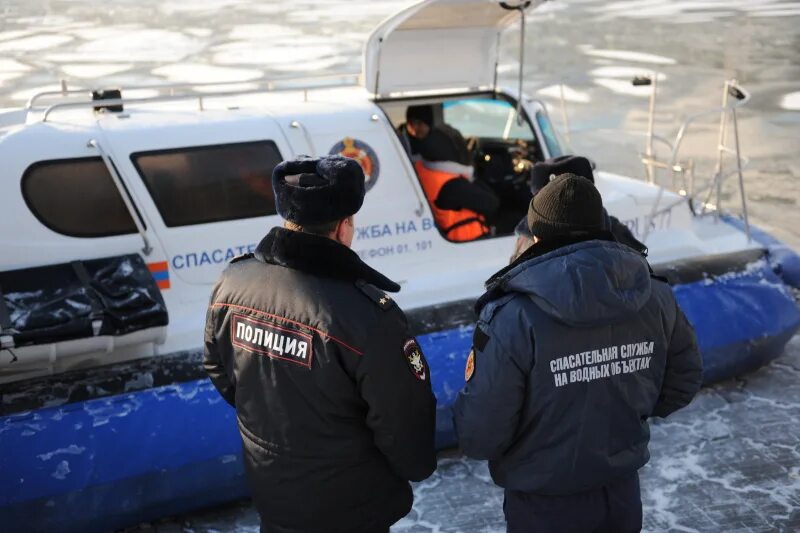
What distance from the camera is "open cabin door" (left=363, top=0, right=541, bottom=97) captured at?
4918mm

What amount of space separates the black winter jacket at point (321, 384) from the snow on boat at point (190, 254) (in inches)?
61.3

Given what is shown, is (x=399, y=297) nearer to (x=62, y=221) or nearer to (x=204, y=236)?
(x=204, y=236)

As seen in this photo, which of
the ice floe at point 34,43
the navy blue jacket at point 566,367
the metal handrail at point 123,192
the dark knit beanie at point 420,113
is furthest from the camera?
the ice floe at point 34,43

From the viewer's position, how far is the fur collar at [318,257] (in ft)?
7.21

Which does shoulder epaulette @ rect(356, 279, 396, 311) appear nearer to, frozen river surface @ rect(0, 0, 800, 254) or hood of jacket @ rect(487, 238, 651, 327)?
hood of jacket @ rect(487, 238, 651, 327)

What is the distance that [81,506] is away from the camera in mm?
3648

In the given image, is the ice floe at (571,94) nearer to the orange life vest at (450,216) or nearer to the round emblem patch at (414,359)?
the orange life vest at (450,216)

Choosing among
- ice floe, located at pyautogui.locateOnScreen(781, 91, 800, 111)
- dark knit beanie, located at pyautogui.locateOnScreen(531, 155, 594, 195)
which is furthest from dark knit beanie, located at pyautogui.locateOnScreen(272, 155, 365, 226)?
ice floe, located at pyautogui.locateOnScreen(781, 91, 800, 111)

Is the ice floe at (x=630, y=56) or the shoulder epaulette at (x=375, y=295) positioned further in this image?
the ice floe at (x=630, y=56)

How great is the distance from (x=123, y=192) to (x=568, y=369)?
259 cm

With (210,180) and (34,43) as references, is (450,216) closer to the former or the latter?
(210,180)

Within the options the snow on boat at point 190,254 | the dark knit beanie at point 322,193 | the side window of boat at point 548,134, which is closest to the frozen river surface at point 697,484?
the snow on boat at point 190,254

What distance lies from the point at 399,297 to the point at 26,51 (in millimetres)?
13049

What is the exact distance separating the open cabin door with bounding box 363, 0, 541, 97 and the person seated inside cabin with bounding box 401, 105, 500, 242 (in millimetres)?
323
